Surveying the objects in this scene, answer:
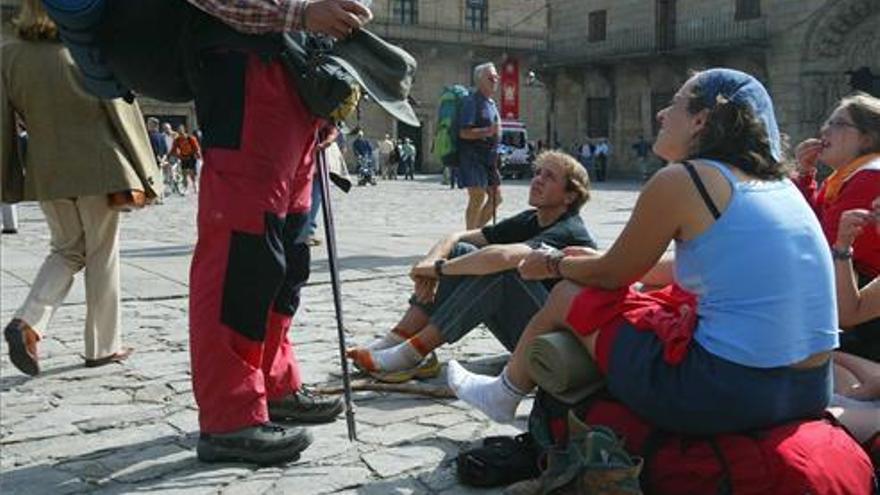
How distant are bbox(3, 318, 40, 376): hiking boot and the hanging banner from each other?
38396 millimetres

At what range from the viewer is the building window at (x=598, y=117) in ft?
134

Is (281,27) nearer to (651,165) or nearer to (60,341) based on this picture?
(60,341)

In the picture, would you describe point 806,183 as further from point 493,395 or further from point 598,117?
point 598,117

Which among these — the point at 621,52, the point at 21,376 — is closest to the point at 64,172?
the point at 21,376

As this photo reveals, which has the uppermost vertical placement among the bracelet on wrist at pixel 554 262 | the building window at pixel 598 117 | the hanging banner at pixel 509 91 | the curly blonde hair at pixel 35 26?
the hanging banner at pixel 509 91

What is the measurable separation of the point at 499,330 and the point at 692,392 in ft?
A: 5.56

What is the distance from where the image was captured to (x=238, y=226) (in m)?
3.17

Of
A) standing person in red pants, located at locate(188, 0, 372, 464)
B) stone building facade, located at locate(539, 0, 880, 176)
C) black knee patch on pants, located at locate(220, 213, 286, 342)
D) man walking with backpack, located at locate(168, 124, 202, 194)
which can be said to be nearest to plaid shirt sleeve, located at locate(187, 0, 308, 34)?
standing person in red pants, located at locate(188, 0, 372, 464)

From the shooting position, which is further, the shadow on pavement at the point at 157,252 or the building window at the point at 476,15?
the building window at the point at 476,15

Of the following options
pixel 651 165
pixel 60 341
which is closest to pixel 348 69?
pixel 60 341

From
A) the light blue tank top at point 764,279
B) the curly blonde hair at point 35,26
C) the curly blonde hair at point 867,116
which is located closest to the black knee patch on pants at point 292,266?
the light blue tank top at point 764,279

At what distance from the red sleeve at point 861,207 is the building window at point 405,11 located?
45835 mm

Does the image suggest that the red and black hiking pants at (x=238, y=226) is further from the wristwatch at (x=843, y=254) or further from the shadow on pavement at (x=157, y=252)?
the shadow on pavement at (x=157, y=252)

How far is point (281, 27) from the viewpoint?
3125 millimetres
